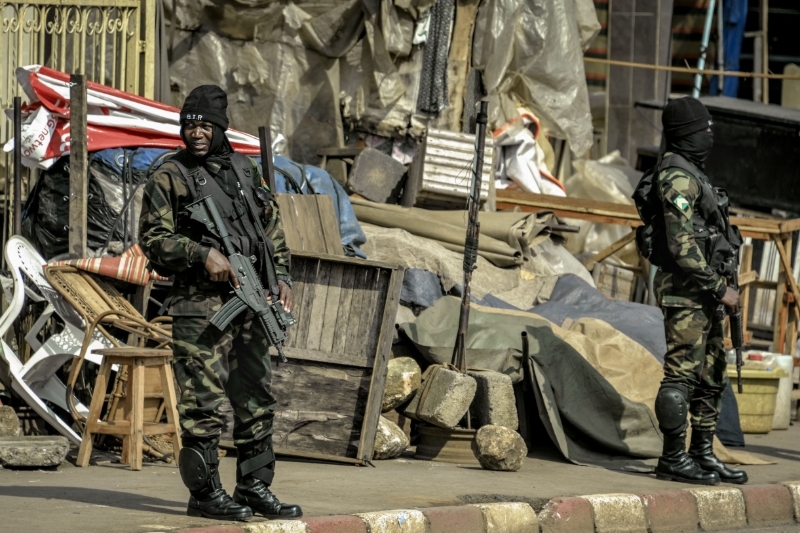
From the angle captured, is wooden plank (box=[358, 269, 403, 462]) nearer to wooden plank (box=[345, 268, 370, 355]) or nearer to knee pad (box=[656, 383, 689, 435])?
wooden plank (box=[345, 268, 370, 355])

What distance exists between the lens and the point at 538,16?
12.6m

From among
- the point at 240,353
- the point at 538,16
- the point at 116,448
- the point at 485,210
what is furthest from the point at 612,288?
the point at 240,353

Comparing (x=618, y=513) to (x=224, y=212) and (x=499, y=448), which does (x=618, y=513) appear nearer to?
(x=499, y=448)

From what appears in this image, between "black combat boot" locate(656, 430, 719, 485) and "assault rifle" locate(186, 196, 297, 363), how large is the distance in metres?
2.92

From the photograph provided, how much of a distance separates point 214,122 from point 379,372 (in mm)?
2591

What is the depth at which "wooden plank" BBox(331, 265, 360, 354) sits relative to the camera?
24.7 ft

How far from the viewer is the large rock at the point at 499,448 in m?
7.16

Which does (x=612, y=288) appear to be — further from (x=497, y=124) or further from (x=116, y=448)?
(x=116, y=448)

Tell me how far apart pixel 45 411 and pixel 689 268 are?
3739 millimetres

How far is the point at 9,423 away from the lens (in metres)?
7.25

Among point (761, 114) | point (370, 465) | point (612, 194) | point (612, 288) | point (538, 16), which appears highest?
point (538, 16)

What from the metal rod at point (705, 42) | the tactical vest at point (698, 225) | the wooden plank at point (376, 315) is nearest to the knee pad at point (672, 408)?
the tactical vest at point (698, 225)

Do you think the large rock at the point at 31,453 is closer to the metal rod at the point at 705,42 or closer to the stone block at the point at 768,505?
the stone block at the point at 768,505

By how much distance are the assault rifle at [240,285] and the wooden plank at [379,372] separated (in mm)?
2207
